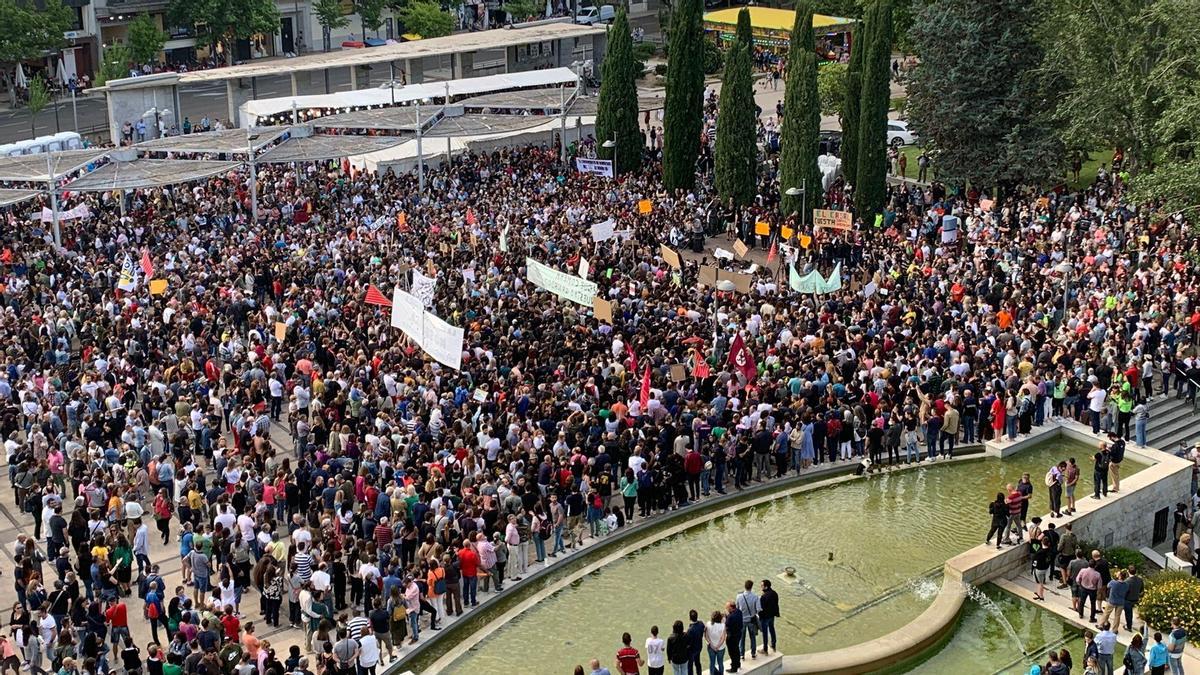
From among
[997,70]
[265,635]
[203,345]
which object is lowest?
[265,635]

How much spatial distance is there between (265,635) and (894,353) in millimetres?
14748

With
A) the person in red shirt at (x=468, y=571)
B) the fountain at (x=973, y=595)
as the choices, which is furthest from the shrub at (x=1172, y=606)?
the person in red shirt at (x=468, y=571)

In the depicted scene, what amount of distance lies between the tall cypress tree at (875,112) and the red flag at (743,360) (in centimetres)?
1706

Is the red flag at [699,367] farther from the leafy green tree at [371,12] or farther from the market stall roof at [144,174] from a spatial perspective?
the leafy green tree at [371,12]

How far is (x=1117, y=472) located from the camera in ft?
Answer: 91.5

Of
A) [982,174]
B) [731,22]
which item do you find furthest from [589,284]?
[731,22]

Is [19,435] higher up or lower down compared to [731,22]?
lower down

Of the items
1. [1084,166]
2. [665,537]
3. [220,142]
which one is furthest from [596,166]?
[665,537]

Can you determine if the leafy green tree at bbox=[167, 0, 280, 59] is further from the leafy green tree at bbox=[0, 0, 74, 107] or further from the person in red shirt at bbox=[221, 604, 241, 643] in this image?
the person in red shirt at bbox=[221, 604, 241, 643]

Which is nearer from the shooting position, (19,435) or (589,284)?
(19,435)

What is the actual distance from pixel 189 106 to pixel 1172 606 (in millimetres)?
55253

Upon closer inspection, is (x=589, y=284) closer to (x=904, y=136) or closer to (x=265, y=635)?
(x=265, y=635)

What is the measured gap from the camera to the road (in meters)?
64.9

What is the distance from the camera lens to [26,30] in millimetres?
68562
